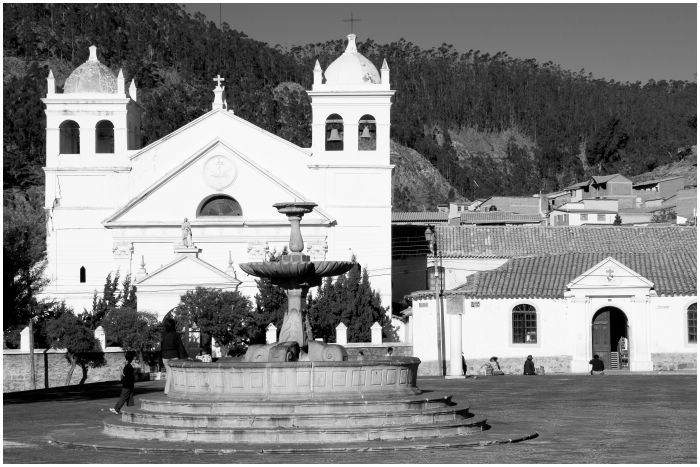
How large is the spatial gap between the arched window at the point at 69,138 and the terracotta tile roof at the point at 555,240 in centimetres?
1514

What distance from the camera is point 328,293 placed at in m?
55.4

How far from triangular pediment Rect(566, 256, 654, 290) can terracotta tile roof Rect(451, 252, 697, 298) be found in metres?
0.61

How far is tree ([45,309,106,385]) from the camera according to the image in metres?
46.1

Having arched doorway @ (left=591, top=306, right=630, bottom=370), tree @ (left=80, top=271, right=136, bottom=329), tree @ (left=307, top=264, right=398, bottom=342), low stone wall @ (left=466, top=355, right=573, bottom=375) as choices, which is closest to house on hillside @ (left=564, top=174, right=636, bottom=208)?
tree @ (left=307, top=264, right=398, bottom=342)

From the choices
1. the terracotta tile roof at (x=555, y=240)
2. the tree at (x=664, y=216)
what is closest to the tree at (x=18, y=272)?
the terracotta tile roof at (x=555, y=240)

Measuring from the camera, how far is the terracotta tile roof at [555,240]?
6097 cm

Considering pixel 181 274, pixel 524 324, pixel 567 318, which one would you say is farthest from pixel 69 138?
pixel 567 318

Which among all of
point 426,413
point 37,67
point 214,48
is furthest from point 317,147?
point 214,48

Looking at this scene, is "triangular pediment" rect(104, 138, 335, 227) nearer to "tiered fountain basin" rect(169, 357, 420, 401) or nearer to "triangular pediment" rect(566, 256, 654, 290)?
"triangular pediment" rect(566, 256, 654, 290)

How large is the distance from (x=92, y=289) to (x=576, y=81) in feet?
383

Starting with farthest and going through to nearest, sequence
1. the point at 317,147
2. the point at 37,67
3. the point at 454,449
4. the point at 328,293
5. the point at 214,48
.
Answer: the point at 214,48 < the point at 37,67 < the point at 317,147 < the point at 328,293 < the point at 454,449

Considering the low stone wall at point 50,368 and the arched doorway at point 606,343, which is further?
the arched doorway at point 606,343

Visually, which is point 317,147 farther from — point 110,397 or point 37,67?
point 37,67

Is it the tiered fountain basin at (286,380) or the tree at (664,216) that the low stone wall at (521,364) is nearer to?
the tiered fountain basin at (286,380)
